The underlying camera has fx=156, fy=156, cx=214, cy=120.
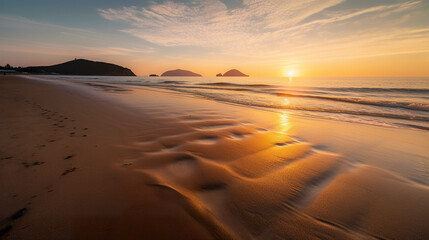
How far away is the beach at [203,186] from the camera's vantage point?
1.52 m

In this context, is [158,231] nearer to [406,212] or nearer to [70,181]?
[70,181]

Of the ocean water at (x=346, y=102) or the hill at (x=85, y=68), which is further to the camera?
the hill at (x=85, y=68)

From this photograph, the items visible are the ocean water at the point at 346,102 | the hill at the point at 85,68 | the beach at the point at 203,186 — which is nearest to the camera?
the beach at the point at 203,186

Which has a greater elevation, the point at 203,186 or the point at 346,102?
the point at 346,102

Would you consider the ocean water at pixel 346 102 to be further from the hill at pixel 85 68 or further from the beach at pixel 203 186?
the hill at pixel 85 68

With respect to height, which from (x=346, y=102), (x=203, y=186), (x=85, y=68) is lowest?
(x=203, y=186)

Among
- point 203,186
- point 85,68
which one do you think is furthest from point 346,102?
point 85,68

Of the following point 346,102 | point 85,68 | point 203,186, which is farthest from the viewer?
point 85,68

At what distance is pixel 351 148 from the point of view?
3703 millimetres

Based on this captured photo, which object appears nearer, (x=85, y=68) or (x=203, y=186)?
(x=203, y=186)

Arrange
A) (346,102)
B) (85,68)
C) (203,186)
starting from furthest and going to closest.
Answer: (85,68)
(346,102)
(203,186)

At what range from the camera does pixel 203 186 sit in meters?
2.13

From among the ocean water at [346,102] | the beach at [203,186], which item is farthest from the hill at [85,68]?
the beach at [203,186]

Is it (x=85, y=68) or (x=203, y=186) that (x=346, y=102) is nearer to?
(x=203, y=186)
